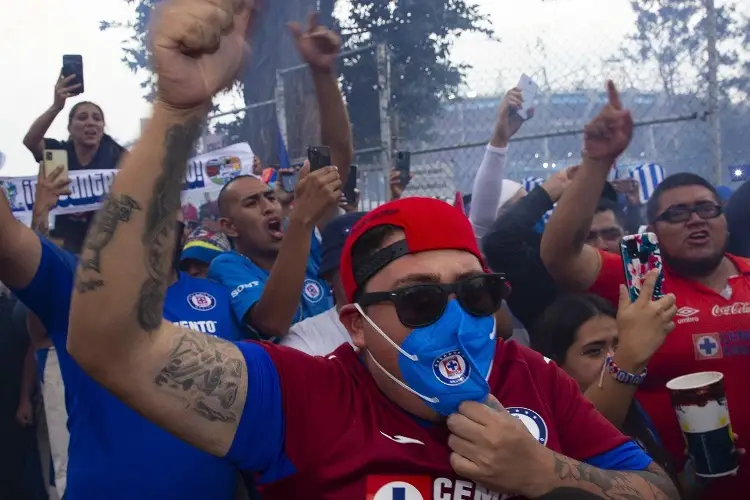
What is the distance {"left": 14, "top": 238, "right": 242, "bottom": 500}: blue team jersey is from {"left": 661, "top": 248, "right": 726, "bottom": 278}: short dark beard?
6.75 feet

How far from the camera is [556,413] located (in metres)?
1.94

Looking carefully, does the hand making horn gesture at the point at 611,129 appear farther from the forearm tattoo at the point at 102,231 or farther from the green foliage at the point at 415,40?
the green foliage at the point at 415,40

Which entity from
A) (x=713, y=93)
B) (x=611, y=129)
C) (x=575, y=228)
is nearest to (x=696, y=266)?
(x=575, y=228)

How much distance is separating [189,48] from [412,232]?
68 cm

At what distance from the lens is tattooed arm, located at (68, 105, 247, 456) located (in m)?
Answer: 1.38

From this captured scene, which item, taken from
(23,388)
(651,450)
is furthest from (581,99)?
(23,388)

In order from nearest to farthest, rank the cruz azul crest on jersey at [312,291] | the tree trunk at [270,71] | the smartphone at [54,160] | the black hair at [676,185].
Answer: the black hair at [676,185]
the cruz azul crest on jersey at [312,291]
the smartphone at [54,160]
the tree trunk at [270,71]

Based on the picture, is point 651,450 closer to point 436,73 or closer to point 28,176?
point 28,176

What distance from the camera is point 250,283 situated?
3279 millimetres

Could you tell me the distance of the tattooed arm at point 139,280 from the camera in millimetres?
1380

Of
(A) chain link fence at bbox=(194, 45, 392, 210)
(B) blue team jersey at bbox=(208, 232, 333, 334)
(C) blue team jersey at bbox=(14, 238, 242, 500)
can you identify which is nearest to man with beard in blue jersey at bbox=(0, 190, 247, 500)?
(C) blue team jersey at bbox=(14, 238, 242, 500)

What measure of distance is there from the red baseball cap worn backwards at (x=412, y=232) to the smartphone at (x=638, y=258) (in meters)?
0.89

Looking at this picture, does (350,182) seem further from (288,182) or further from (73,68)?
(73,68)

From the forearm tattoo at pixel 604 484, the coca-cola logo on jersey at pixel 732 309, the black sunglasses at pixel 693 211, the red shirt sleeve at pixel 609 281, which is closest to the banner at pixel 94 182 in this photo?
the red shirt sleeve at pixel 609 281
